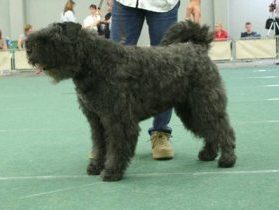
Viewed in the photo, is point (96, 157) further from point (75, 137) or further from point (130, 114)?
point (75, 137)

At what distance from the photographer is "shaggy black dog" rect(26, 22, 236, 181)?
2707mm

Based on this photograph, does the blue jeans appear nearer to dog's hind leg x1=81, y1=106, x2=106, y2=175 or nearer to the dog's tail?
the dog's tail

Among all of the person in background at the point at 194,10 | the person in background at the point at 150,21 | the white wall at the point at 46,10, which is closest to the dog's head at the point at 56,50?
the person in background at the point at 150,21

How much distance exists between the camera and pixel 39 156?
11.9 feet

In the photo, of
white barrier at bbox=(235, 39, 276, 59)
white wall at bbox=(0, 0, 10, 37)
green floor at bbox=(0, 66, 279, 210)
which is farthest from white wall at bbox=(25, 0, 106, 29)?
green floor at bbox=(0, 66, 279, 210)

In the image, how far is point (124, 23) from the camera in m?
3.52

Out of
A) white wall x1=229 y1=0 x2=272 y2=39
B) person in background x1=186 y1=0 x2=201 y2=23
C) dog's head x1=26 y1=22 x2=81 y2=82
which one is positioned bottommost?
dog's head x1=26 y1=22 x2=81 y2=82

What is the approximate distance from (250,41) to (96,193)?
10870 millimetres

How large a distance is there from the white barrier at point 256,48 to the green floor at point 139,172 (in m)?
7.72

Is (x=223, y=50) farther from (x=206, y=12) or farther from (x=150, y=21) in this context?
(x=150, y=21)

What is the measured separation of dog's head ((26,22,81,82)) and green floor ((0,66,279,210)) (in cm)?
67

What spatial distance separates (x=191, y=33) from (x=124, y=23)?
0.52 meters

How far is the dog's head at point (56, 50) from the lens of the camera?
2605 mm

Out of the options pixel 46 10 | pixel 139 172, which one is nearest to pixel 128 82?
pixel 139 172
